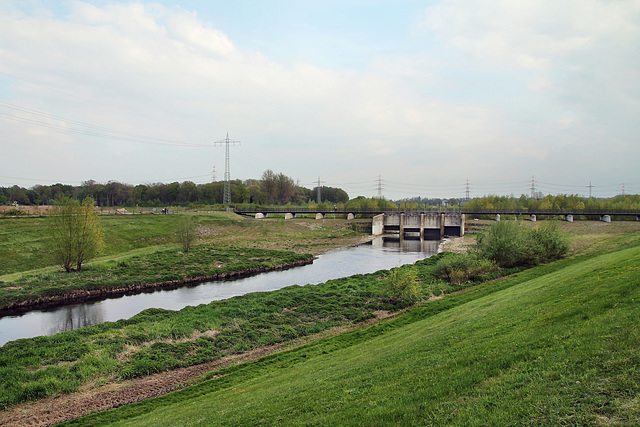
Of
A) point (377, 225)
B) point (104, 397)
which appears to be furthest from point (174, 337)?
point (377, 225)

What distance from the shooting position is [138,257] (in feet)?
147

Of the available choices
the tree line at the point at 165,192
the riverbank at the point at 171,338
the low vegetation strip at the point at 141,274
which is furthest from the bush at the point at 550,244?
the tree line at the point at 165,192

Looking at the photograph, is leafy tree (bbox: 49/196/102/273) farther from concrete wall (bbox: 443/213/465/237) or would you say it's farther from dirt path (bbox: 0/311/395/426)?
concrete wall (bbox: 443/213/465/237)

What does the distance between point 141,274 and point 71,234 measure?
8196mm

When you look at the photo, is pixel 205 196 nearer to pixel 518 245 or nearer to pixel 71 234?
pixel 71 234

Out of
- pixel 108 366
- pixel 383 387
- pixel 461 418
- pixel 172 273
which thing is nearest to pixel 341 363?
pixel 383 387

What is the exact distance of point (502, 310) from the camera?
15234mm

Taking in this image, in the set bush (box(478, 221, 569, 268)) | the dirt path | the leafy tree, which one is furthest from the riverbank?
the leafy tree

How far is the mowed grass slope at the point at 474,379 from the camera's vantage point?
21.1 feet

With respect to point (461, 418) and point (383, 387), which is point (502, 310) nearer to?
point (383, 387)

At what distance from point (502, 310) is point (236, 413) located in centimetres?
1132

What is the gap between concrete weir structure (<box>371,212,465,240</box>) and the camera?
96438 millimetres

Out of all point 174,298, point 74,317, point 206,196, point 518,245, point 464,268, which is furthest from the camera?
point 206,196

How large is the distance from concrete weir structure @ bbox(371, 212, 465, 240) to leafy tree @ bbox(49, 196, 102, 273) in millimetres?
68554
